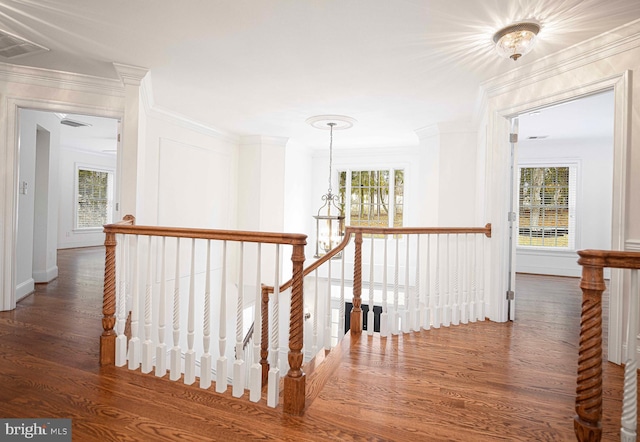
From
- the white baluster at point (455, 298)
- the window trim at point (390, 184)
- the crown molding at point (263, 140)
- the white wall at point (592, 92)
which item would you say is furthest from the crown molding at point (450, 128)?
the crown molding at point (263, 140)

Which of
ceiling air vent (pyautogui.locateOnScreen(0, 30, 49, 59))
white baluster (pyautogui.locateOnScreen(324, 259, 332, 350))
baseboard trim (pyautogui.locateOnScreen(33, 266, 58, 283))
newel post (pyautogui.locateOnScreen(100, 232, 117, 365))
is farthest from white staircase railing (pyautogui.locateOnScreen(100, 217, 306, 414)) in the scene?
baseboard trim (pyautogui.locateOnScreen(33, 266, 58, 283))

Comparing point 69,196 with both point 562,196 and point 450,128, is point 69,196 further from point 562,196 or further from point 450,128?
point 562,196

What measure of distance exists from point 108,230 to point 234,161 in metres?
4.08

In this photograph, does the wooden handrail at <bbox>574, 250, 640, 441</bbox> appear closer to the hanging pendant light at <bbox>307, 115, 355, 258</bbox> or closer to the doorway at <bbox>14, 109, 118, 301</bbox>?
the hanging pendant light at <bbox>307, 115, 355, 258</bbox>

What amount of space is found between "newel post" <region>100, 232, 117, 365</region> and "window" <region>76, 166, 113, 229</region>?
8373 mm

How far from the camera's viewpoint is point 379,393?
217 centimetres

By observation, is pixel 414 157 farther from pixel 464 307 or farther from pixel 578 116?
pixel 464 307

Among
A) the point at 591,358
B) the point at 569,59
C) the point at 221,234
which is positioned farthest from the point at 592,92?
the point at 221,234

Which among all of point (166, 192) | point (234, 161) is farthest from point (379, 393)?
point (234, 161)

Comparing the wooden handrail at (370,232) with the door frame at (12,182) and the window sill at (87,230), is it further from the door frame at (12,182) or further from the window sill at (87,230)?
the window sill at (87,230)

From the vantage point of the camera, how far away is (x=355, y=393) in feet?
7.09

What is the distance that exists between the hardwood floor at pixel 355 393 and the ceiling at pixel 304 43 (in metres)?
2.51

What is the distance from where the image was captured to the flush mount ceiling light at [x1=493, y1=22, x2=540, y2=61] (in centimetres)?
253

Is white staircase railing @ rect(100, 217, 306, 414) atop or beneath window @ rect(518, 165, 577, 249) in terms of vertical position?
beneath
